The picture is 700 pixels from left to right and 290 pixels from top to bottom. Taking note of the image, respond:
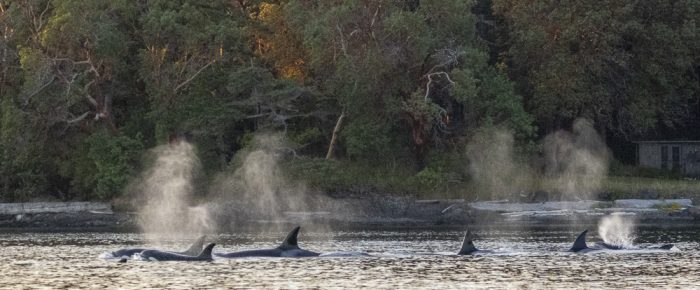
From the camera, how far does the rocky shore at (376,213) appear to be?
240ft

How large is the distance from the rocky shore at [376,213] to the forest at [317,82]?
133cm

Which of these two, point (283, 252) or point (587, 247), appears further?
point (587, 247)

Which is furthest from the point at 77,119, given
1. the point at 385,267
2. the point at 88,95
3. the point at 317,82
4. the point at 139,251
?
the point at 385,267

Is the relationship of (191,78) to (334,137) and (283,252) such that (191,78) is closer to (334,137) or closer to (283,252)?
(334,137)

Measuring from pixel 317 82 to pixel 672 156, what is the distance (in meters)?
20.4

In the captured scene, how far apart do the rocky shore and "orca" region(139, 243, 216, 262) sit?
23075 millimetres

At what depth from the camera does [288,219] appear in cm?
7444

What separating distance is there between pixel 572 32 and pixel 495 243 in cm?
2508

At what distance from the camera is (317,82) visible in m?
80.9

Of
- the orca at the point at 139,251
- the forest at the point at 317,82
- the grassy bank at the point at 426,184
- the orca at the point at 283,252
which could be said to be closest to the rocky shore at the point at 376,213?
the grassy bank at the point at 426,184

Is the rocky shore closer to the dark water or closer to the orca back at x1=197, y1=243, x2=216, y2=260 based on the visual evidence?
the dark water

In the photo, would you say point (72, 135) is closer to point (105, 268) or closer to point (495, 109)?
point (495, 109)

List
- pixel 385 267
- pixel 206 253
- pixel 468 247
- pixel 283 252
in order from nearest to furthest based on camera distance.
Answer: pixel 385 267, pixel 206 253, pixel 283 252, pixel 468 247

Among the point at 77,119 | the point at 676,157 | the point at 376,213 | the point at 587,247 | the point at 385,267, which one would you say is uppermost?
the point at 77,119
